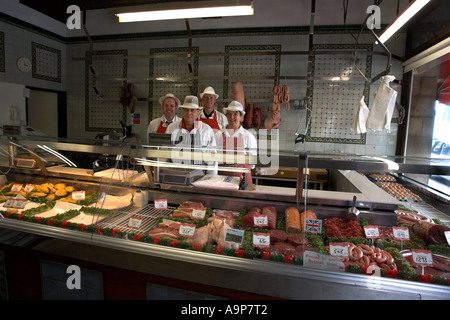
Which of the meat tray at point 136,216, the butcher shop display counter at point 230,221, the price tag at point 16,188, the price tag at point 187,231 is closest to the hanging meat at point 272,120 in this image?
the butcher shop display counter at point 230,221

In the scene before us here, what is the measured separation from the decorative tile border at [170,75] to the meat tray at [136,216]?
3958mm

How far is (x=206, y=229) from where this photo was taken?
231 cm

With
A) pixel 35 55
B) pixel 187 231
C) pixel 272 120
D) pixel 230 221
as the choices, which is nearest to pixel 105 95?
pixel 35 55

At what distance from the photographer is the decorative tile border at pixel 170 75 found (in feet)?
21.0

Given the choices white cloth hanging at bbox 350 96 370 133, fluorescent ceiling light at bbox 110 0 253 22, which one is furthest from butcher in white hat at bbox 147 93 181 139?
white cloth hanging at bbox 350 96 370 133

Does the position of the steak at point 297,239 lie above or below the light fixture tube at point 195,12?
below

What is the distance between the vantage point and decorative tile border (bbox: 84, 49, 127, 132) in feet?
22.6

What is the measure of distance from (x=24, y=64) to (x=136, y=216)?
548cm

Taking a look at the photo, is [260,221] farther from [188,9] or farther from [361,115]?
[361,115]

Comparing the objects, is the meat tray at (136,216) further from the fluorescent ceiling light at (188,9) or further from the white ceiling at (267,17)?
the white ceiling at (267,17)

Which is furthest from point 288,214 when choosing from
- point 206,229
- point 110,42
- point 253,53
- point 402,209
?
point 110,42

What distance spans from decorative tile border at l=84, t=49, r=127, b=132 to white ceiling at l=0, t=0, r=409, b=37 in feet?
2.44

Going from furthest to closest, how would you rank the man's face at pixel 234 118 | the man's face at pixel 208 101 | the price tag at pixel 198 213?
the man's face at pixel 208 101
the man's face at pixel 234 118
the price tag at pixel 198 213
